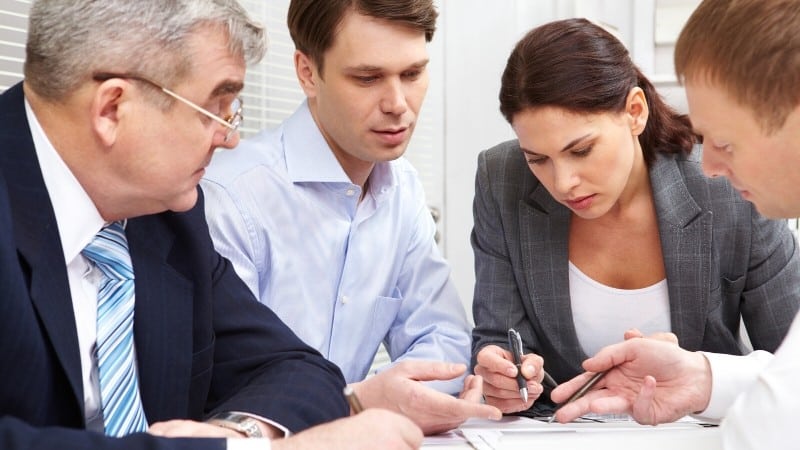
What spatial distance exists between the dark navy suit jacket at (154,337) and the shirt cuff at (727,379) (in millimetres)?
654

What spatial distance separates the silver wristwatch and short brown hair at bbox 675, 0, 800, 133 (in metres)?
0.82

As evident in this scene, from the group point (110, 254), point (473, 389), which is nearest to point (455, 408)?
point (473, 389)

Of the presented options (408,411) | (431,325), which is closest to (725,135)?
(408,411)

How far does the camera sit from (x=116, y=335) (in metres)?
1.46

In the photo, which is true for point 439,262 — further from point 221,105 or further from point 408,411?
point 221,105

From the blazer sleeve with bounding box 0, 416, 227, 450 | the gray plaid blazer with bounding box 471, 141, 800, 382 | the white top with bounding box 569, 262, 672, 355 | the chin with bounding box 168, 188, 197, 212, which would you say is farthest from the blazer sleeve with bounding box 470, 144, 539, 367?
the blazer sleeve with bounding box 0, 416, 227, 450

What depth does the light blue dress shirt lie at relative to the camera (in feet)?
7.24

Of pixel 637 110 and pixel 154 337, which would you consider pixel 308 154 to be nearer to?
pixel 637 110

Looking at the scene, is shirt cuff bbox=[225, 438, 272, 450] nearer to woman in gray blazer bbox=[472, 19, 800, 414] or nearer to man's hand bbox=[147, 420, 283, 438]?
man's hand bbox=[147, 420, 283, 438]

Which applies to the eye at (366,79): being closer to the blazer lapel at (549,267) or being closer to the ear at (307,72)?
the ear at (307,72)

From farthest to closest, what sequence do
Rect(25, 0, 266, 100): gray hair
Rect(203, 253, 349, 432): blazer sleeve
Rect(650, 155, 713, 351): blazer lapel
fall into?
Rect(650, 155, 713, 351): blazer lapel, Rect(203, 253, 349, 432): blazer sleeve, Rect(25, 0, 266, 100): gray hair

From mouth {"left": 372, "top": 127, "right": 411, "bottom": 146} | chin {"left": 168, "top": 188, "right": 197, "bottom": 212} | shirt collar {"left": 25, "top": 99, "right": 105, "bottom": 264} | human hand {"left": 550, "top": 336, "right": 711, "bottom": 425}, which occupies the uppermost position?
shirt collar {"left": 25, "top": 99, "right": 105, "bottom": 264}

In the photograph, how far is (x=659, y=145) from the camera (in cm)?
235

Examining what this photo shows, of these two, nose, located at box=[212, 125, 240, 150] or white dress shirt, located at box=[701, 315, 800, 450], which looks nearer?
white dress shirt, located at box=[701, 315, 800, 450]
